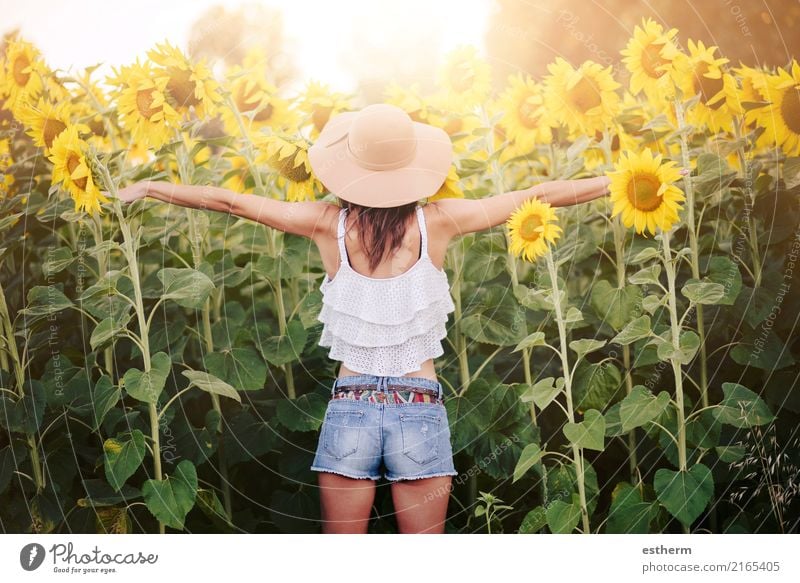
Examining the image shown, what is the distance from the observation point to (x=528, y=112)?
9.00 ft

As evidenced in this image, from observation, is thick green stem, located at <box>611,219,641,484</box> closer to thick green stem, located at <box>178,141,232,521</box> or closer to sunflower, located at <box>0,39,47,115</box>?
thick green stem, located at <box>178,141,232,521</box>

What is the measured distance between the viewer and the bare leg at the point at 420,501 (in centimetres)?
244

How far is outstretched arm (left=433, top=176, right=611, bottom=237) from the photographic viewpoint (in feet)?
8.09

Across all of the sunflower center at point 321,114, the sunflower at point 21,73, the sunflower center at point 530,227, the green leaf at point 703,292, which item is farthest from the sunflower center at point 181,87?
the green leaf at point 703,292

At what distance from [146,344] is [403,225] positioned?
0.85 metres

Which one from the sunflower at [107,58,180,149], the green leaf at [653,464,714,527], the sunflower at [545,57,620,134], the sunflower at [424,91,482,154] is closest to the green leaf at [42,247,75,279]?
the sunflower at [107,58,180,149]

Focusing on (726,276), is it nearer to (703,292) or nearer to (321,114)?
(703,292)

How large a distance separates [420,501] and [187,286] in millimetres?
941

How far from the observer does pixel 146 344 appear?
2523 millimetres

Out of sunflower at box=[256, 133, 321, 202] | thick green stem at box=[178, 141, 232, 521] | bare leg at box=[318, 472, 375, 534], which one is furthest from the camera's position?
thick green stem at box=[178, 141, 232, 521]

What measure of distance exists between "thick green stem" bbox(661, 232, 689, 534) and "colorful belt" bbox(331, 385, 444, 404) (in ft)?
2.51
